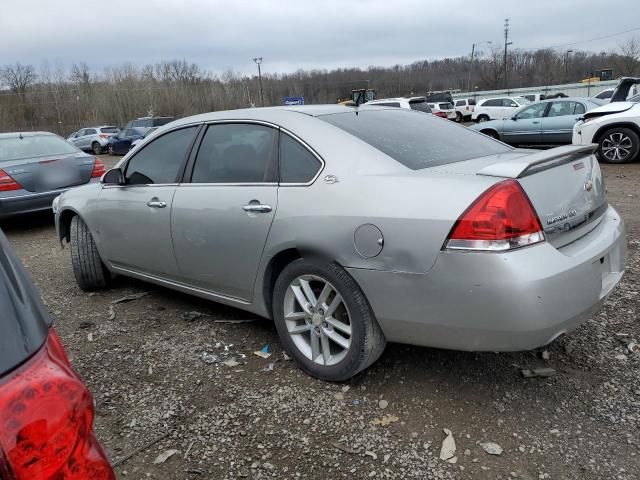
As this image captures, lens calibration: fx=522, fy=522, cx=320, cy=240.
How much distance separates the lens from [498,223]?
7.16 ft

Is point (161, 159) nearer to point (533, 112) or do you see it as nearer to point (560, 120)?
point (560, 120)

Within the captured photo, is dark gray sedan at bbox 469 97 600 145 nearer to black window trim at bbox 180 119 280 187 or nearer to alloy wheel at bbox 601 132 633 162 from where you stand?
alloy wheel at bbox 601 132 633 162

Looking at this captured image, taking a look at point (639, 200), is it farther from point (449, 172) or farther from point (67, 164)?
point (67, 164)

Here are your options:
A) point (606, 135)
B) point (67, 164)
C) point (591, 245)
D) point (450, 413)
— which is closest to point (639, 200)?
point (606, 135)

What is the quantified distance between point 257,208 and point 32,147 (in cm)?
620

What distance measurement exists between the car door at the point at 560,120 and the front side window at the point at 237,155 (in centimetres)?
1180

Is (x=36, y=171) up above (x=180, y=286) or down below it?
above

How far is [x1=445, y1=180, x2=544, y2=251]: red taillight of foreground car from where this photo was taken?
7.16 ft

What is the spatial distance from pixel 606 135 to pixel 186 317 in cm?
975

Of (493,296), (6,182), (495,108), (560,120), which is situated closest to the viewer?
(493,296)

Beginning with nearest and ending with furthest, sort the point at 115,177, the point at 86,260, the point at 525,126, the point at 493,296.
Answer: the point at 493,296, the point at 115,177, the point at 86,260, the point at 525,126

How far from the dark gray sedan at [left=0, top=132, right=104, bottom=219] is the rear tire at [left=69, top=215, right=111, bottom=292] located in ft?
10.1

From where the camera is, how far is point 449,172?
2539mm

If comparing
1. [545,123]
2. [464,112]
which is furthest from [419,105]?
[464,112]
